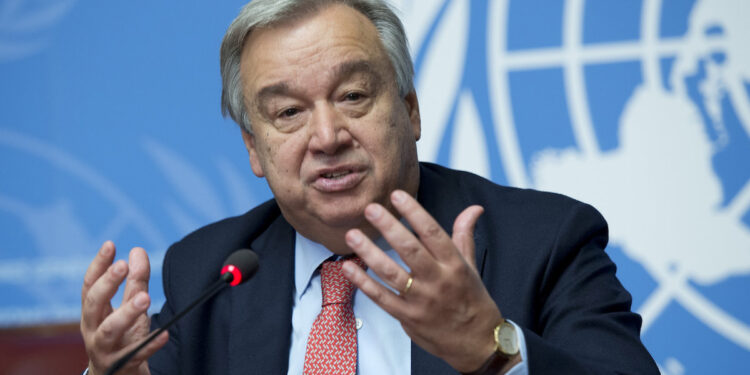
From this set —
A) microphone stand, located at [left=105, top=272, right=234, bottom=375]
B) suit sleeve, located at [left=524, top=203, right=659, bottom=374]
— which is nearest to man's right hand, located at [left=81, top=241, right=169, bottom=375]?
microphone stand, located at [left=105, top=272, right=234, bottom=375]

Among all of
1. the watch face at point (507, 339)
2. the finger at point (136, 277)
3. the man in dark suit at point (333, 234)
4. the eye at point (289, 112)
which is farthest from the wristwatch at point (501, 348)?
the eye at point (289, 112)

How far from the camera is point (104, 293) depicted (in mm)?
1567

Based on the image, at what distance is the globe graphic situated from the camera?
8.96 feet

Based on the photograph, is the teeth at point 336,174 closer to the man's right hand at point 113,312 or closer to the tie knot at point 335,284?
the tie knot at point 335,284

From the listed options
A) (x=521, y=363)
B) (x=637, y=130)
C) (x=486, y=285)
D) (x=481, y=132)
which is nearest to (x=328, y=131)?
(x=486, y=285)

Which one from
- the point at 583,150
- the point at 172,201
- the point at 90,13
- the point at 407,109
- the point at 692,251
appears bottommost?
the point at 692,251

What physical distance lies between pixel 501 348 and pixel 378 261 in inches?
10.6

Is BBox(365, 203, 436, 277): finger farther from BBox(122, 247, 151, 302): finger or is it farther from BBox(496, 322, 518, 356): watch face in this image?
BBox(122, 247, 151, 302): finger

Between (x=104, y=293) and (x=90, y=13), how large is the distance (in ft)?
6.85

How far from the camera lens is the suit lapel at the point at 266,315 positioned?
1922 millimetres

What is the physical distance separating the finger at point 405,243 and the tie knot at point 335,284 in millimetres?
709

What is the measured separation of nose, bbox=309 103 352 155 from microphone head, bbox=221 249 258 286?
43cm

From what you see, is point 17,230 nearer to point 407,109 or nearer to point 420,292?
point 407,109

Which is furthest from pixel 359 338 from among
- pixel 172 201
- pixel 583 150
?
pixel 172 201
